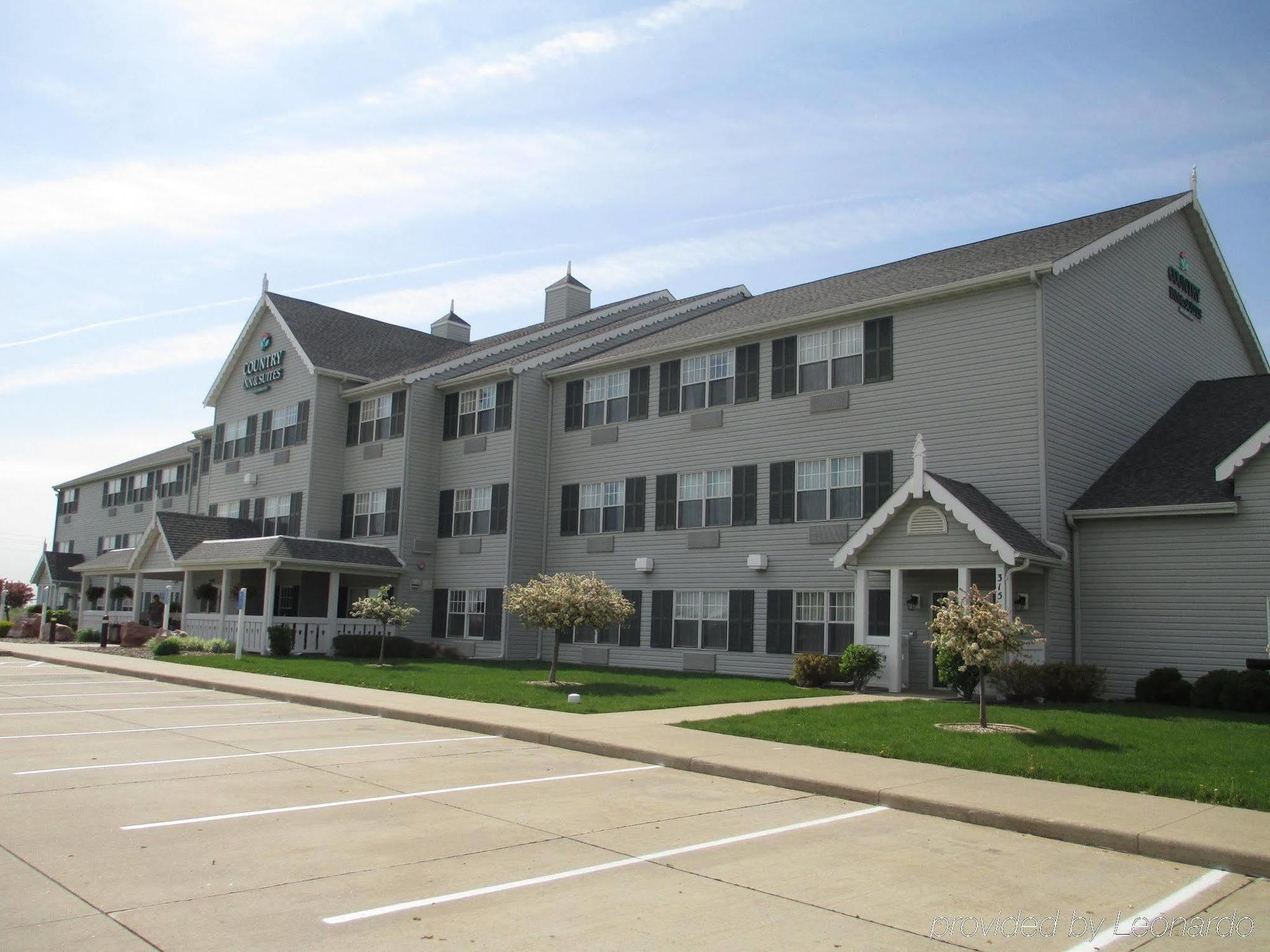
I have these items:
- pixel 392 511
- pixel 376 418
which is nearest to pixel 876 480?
pixel 392 511

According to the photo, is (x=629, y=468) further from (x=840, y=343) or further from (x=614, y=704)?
(x=614, y=704)

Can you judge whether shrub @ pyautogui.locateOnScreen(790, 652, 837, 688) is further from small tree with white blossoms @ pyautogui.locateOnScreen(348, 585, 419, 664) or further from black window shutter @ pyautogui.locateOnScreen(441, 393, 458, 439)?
black window shutter @ pyautogui.locateOnScreen(441, 393, 458, 439)

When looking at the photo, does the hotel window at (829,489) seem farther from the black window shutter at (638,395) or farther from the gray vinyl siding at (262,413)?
the gray vinyl siding at (262,413)

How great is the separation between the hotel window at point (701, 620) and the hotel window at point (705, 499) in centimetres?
181

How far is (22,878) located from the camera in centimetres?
657

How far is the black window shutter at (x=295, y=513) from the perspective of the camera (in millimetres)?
35969

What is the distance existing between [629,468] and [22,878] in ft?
75.3

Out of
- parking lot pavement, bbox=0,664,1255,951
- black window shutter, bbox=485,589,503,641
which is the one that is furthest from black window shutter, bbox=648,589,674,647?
parking lot pavement, bbox=0,664,1255,951

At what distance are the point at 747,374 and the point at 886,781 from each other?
671 inches

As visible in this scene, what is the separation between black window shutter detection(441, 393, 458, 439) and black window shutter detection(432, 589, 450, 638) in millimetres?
4954

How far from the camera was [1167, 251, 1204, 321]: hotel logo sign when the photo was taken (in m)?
26.0

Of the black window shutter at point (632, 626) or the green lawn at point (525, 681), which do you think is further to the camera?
the black window shutter at point (632, 626)

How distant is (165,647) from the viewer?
96.1ft

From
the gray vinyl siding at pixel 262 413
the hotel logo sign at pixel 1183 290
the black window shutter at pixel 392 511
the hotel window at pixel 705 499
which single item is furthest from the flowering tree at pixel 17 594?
the hotel logo sign at pixel 1183 290
